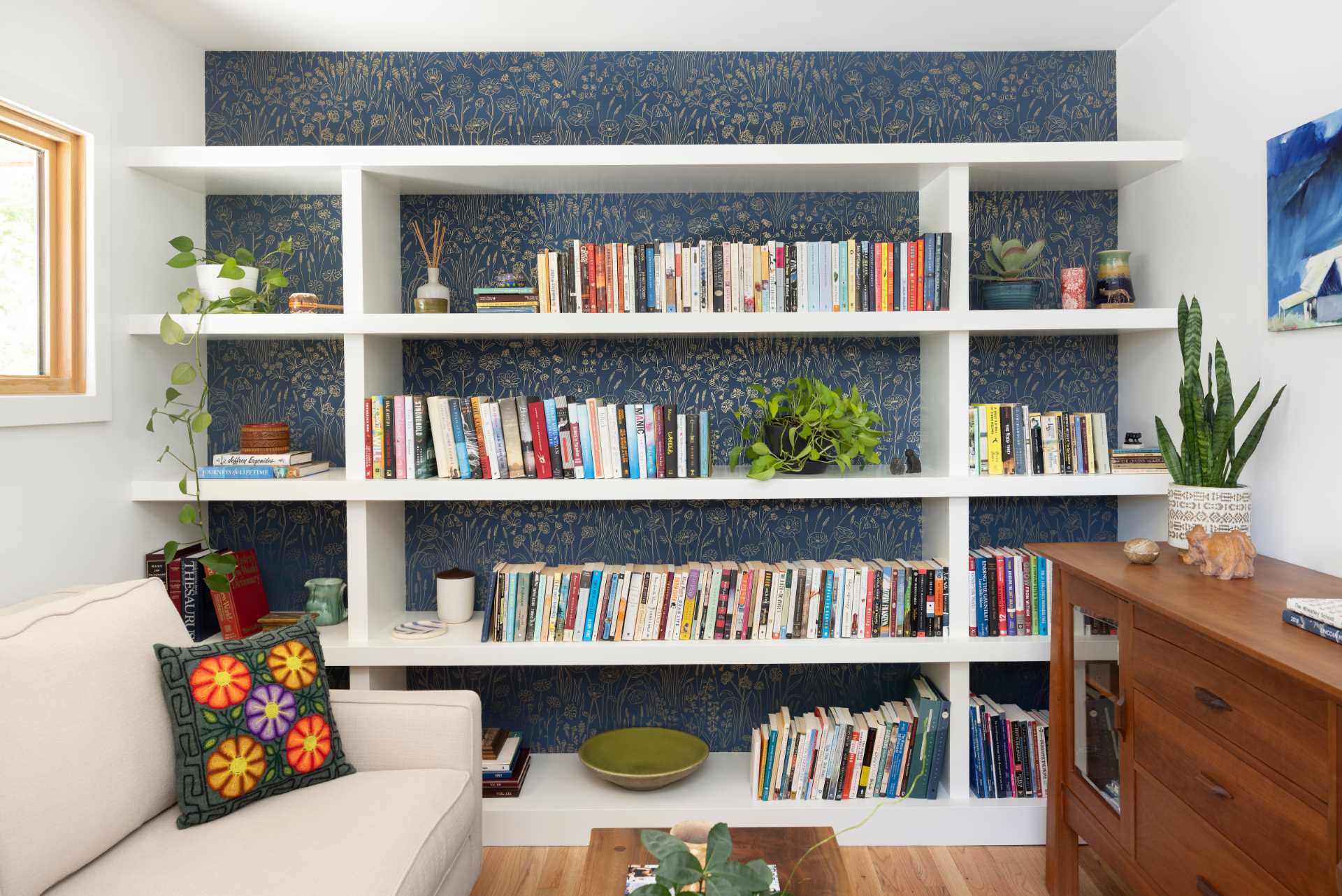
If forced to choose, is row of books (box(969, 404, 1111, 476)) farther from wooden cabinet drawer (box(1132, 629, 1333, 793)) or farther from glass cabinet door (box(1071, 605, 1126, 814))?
wooden cabinet drawer (box(1132, 629, 1333, 793))

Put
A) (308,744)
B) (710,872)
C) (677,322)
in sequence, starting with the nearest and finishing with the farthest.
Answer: (710,872)
(308,744)
(677,322)

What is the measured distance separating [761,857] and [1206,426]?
147 cm

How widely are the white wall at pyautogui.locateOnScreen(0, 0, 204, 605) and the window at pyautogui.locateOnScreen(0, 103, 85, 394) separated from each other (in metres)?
0.06

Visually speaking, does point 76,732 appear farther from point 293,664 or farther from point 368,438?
point 368,438

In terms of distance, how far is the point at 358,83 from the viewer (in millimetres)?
2822

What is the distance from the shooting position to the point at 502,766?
2590 mm

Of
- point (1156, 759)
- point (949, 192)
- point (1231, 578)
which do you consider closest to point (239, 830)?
point (1156, 759)

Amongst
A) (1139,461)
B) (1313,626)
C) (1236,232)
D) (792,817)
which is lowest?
(792,817)

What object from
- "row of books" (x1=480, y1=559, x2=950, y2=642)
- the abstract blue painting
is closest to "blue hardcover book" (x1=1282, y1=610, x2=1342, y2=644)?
the abstract blue painting

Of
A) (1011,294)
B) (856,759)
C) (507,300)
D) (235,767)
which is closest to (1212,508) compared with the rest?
(1011,294)

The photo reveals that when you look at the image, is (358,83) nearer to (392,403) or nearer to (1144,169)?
(392,403)

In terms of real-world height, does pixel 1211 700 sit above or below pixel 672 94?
below

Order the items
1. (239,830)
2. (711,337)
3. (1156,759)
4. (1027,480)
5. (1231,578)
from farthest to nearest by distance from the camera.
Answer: (711,337)
(1027,480)
(1231,578)
(1156,759)
(239,830)

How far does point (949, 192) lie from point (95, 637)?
2382 mm
